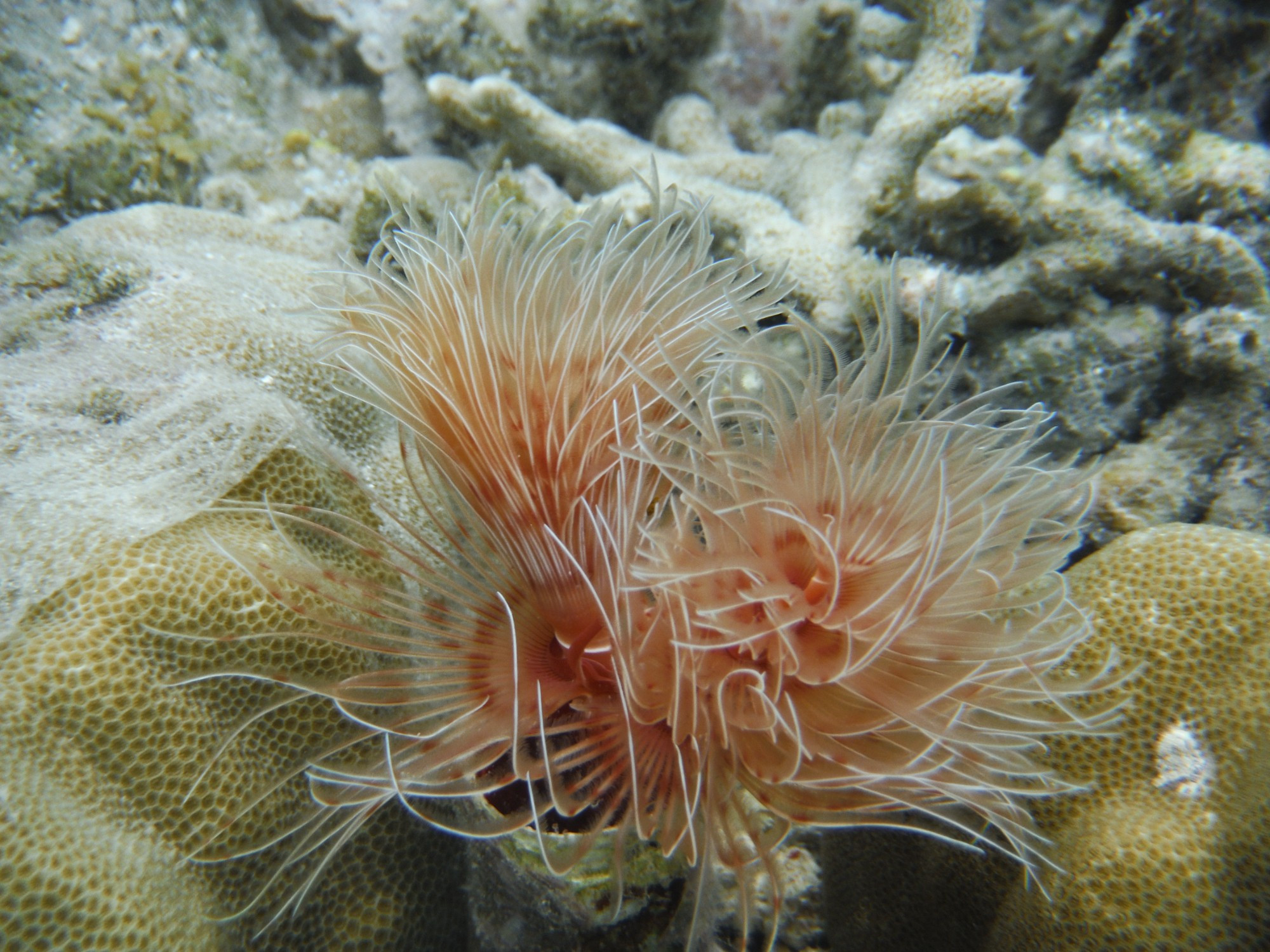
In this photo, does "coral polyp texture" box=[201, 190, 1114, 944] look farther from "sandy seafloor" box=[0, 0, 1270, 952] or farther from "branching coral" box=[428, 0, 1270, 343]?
"branching coral" box=[428, 0, 1270, 343]

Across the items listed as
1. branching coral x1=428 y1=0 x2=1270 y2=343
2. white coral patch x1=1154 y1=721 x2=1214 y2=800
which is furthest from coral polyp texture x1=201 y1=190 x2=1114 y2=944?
branching coral x1=428 y1=0 x2=1270 y2=343

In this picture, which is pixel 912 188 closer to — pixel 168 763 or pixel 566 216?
pixel 566 216

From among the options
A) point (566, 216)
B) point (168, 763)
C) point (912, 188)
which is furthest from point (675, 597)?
point (912, 188)

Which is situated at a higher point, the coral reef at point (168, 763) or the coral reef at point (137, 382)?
the coral reef at point (137, 382)

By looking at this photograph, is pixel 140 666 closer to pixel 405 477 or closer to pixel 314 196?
pixel 405 477

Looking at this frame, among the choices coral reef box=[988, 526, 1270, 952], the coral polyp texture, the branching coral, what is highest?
the branching coral

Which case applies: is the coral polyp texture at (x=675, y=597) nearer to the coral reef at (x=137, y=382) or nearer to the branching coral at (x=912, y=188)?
the coral reef at (x=137, y=382)

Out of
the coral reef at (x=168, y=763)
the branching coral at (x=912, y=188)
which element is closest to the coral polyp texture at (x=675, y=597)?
the coral reef at (x=168, y=763)
